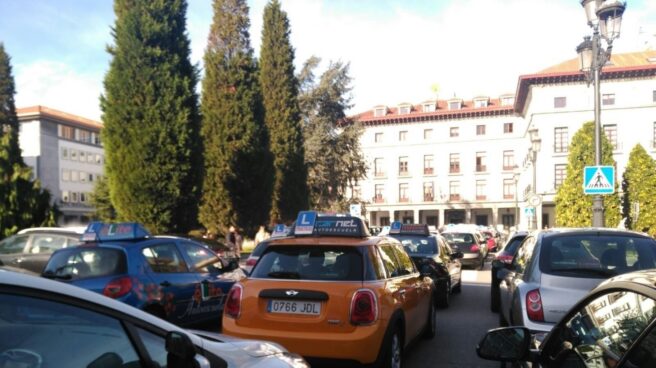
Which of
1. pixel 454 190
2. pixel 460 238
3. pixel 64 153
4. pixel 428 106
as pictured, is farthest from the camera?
pixel 454 190

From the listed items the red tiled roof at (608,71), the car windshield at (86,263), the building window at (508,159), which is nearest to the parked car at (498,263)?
the car windshield at (86,263)

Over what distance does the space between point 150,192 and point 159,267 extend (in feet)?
42.6

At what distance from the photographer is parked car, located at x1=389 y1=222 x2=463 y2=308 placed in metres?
11.1

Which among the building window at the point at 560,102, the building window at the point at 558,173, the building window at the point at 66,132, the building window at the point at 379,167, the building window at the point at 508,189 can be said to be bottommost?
the building window at the point at 508,189

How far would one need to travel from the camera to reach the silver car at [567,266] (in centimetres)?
530

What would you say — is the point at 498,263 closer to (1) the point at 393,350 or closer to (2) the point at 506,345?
(1) the point at 393,350

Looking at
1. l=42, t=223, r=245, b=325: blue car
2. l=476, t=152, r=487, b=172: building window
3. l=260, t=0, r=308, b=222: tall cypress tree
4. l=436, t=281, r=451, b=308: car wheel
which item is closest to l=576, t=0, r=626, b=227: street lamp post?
l=436, t=281, r=451, b=308: car wheel

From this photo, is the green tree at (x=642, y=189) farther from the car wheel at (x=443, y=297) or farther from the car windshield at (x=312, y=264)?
the car windshield at (x=312, y=264)

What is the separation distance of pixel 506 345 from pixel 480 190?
7552 cm

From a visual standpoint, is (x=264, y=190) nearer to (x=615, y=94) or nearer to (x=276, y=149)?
→ (x=276, y=149)

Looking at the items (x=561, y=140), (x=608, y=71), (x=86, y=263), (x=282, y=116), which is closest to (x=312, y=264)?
(x=86, y=263)

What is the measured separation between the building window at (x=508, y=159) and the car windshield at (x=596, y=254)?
7056cm

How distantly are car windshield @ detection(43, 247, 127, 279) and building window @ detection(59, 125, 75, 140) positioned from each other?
68908 mm

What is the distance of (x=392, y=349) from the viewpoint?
219 inches
